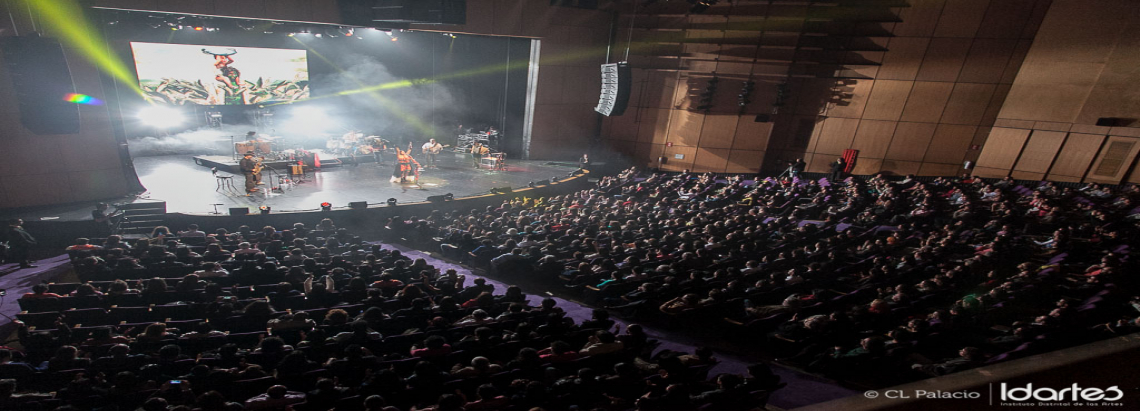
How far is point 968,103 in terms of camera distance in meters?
15.6

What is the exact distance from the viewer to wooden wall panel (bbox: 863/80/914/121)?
16.1 meters

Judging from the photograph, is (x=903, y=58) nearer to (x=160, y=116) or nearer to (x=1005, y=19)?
(x=1005, y=19)

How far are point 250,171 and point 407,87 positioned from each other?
30.1ft

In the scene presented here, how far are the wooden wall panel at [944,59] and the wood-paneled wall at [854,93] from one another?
0.03m

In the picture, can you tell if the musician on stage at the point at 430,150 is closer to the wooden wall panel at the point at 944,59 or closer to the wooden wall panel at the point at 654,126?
the wooden wall panel at the point at 654,126

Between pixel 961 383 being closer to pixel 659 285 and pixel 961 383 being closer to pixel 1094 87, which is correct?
pixel 659 285


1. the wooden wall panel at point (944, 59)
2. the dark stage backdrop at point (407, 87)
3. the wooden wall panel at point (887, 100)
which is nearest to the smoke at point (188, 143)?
the dark stage backdrop at point (407, 87)

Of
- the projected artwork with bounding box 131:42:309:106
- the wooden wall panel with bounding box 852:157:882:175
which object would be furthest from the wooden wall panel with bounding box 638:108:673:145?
the projected artwork with bounding box 131:42:309:106

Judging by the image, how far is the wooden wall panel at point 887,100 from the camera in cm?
1606

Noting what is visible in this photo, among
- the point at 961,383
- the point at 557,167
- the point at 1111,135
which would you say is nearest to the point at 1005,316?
the point at 961,383

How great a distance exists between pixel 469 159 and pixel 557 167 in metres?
3.44

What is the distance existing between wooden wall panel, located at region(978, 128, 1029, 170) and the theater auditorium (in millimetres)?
94

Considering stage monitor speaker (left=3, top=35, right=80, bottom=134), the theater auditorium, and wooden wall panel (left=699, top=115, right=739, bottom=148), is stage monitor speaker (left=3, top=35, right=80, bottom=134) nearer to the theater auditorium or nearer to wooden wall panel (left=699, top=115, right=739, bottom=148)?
the theater auditorium

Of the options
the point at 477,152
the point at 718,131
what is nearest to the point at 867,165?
the point at 718,131
